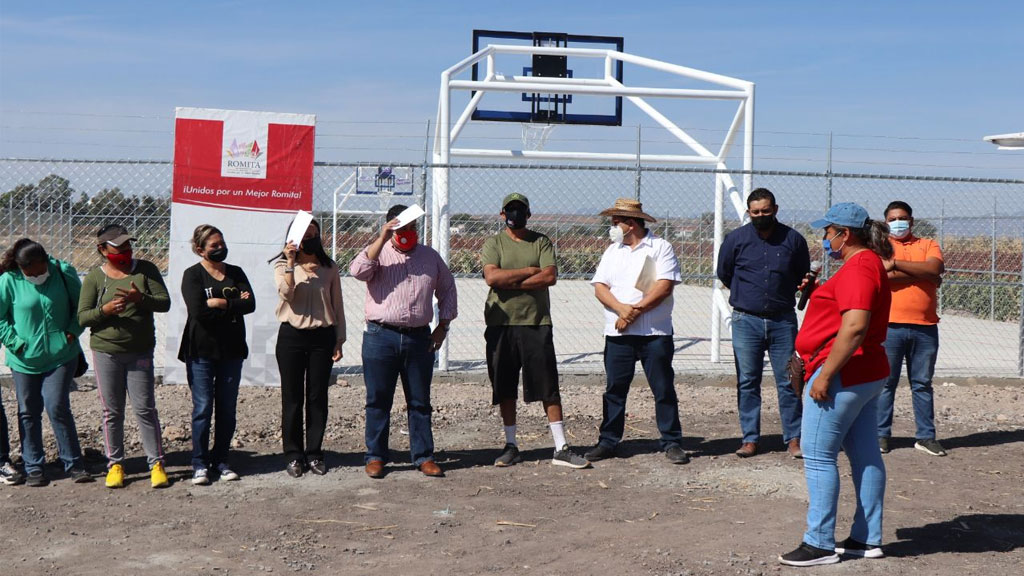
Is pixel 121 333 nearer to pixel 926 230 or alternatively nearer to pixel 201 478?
pixel 201 478

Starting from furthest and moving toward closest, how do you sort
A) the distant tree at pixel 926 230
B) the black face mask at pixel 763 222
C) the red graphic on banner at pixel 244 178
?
the distant tree at pixel 926 230, the red graphic on banner at pixel 244 178, the black face mask at pixel 763 222

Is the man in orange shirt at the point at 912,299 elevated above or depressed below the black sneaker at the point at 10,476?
above

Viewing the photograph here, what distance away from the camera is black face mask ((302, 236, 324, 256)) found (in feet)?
23.1

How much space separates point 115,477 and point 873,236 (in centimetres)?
492

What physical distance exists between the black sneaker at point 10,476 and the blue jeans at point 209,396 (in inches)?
44.6

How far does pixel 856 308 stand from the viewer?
198 inches

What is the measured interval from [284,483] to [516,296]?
6.75 ft

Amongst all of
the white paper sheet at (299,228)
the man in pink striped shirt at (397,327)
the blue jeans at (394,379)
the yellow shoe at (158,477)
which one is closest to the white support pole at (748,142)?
the man in pink striped shirt at (397,327)

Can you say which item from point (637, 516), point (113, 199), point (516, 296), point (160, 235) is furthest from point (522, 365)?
point (160, 235)

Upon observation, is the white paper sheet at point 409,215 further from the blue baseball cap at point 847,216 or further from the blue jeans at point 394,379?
the blue baseball cap at point 847,216

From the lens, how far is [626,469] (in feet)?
24.4

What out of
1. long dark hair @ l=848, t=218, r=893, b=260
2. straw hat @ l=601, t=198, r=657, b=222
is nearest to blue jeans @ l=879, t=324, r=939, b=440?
straw hat @ l=601, t=198, r=657, b=222

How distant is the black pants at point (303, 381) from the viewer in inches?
276

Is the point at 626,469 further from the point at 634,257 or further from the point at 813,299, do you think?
the point at 813,299
